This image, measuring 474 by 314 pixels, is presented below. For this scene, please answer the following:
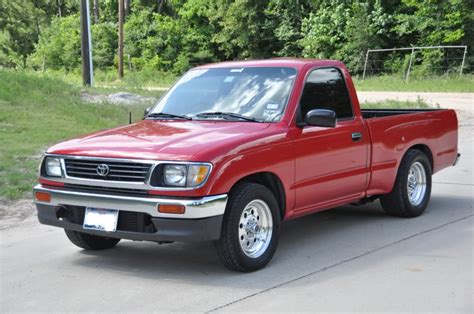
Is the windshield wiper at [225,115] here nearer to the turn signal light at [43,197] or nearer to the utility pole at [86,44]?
the turn signal light at [43,197]

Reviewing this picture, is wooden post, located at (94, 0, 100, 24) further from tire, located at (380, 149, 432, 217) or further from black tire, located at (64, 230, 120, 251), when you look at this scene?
black tire, located at (64, 230, 120, 251)

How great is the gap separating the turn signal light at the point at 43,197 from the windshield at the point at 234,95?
1.52m

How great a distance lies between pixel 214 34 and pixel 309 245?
48461mm

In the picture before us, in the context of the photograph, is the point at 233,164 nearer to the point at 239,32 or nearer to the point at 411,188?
the point at 411,188

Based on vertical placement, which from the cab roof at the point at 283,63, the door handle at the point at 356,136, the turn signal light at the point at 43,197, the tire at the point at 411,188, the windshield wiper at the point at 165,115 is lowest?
the tire at the point at 411,188

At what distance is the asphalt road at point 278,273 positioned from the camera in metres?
4.86

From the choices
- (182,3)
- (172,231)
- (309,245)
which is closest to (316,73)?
(309,245)

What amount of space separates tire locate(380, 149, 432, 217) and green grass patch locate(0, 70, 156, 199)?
15.5 ft

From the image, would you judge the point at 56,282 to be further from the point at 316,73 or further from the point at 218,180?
the point at 316,73

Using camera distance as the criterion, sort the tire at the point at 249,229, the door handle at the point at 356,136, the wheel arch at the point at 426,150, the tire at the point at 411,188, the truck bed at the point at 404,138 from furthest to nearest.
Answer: the wheel arch at the point at 426,150
the tire at the point at 411,188
the truck bed at the point at 404,138
the door handle at the point at 356,136
the tire at the point at 249,229

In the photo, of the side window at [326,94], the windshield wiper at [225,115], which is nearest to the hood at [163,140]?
the windshield wiper at [225,115]

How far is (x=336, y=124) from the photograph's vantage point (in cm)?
661

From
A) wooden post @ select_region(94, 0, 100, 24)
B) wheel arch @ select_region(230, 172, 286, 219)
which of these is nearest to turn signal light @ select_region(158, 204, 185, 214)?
wheel arch @ select_region(230, 172, 286, 219)

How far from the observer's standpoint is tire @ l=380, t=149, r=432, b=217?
7.55 metres
